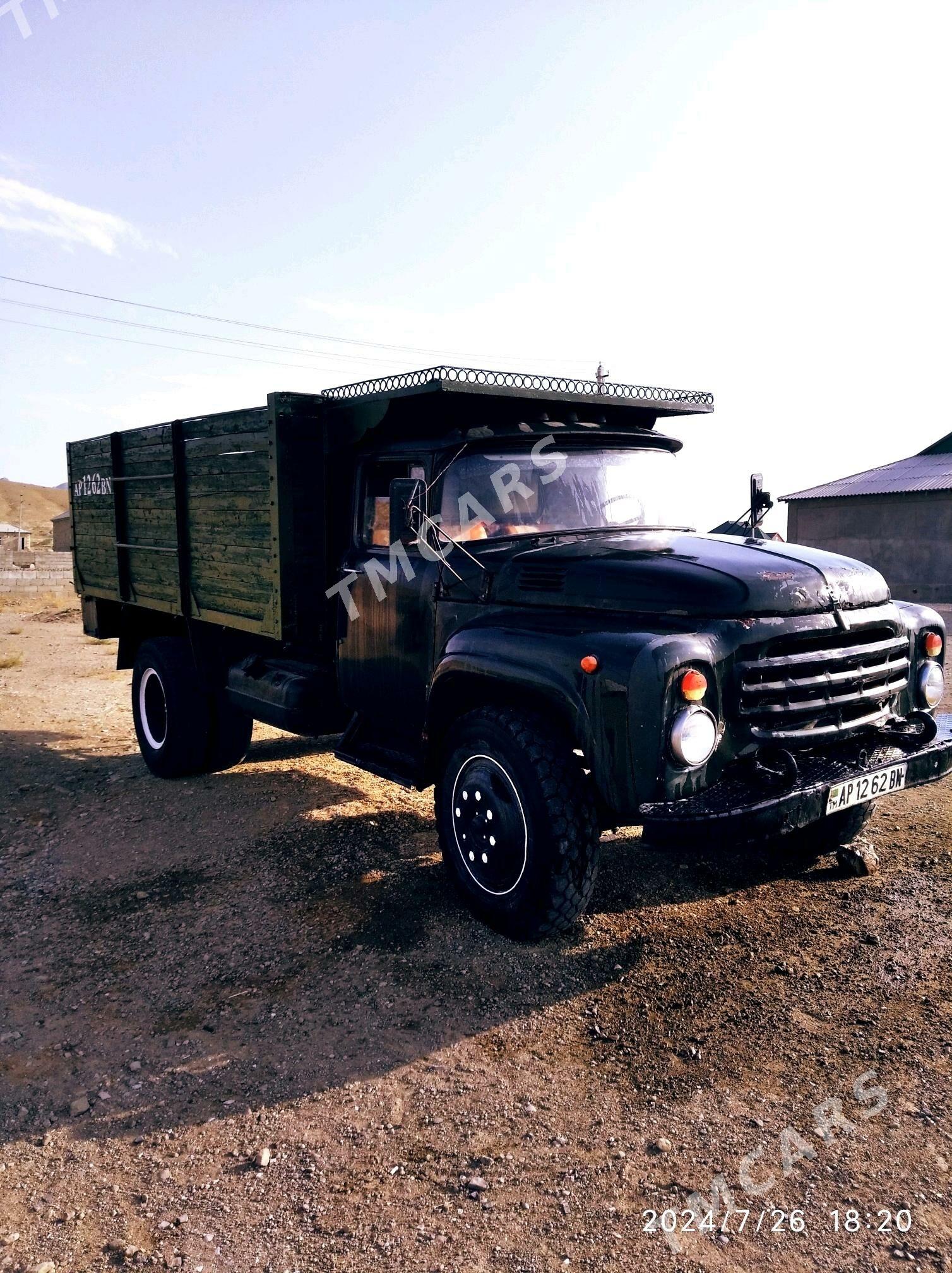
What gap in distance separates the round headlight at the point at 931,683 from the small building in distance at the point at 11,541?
39293mm

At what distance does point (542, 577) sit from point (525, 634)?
34cm

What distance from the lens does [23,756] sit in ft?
25.4

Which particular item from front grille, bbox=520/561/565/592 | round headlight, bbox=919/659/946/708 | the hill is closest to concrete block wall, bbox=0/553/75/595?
front grille, bbox=520/561/565/592

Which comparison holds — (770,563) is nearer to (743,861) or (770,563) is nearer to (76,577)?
(743,861)

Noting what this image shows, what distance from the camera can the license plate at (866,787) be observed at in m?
3.62

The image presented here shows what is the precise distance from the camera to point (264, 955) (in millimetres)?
4188

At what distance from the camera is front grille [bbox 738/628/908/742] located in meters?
3.67

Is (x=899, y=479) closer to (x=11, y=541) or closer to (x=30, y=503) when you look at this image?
(x=11, y=541)

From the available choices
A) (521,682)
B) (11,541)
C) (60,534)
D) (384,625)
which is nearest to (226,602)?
(384,625)

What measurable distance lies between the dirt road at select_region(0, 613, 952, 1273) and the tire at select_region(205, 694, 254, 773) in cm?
147

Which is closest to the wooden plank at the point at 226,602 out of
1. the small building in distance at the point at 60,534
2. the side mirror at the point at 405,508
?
the side mirror at the point at 405,508

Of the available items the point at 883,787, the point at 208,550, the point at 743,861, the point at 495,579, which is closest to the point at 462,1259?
the point at 883,787

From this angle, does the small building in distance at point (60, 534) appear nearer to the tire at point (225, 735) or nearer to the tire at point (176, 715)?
the tire at point (176, 715)

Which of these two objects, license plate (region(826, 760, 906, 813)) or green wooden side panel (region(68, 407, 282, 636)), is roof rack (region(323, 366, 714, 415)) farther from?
license plate (region(826, 760, 906, 813))
